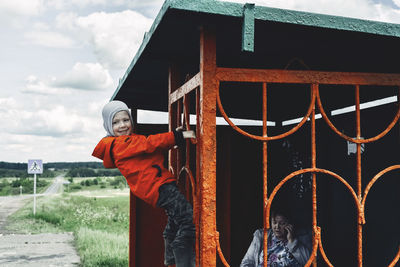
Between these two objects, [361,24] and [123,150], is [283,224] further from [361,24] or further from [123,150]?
[361,24]

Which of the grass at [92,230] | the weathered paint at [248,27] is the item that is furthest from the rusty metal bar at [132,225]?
the grass at [92,230]

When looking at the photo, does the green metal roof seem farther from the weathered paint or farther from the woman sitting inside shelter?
the woman sitting inside shelter

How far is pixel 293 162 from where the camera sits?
512 centimetres

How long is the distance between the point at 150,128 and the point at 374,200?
245 cm

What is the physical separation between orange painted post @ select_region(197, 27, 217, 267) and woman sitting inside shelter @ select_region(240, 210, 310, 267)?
Result: 1165 millimetres

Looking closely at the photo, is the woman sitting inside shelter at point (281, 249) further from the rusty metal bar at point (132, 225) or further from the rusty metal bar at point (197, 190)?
the rusty metal bar at point (132, 225)

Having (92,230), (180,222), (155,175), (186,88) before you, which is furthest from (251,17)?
(92,230)

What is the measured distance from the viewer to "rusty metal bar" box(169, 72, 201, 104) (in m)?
2.77

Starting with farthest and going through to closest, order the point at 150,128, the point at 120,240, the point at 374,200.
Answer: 1. the point at 120,240
2. the point at 150,128
3. the point at 374,200

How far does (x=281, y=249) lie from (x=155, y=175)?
1.30 m

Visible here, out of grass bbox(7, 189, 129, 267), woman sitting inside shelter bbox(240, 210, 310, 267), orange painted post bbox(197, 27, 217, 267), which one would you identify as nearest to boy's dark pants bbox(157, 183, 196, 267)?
orange painted post bbox(197, 27, 217, 267)

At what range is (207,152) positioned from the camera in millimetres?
2607

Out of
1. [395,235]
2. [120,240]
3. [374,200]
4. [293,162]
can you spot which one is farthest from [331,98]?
[120,240]

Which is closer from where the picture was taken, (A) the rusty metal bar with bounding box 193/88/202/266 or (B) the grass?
(A) the rusty metal bar with bounding box 193/88/202/266
